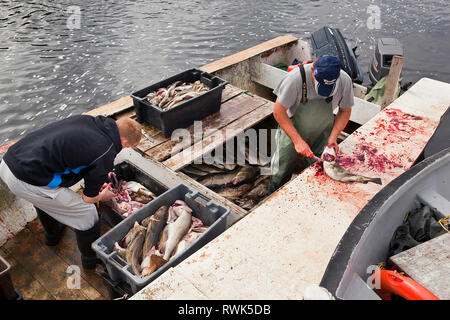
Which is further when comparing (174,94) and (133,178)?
(174,94)

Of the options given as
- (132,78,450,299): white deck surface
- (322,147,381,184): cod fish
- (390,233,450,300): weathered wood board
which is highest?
(390,233,450,300): weathered wood board

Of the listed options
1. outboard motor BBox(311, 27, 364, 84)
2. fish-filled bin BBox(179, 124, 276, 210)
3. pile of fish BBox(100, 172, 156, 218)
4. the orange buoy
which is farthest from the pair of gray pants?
outboard motor BBox(311, 27, 364, 84)

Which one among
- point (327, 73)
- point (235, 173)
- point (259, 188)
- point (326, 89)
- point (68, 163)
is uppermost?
point (327, 73)

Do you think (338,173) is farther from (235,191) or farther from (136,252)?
(136,252)

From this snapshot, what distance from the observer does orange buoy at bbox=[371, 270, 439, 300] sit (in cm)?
181

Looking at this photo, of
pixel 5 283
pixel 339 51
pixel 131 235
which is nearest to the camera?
pixel 5 283

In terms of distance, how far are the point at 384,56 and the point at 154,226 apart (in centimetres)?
518

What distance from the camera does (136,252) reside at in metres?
3.23

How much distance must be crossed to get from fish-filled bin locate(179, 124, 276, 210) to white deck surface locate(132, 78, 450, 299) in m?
1.29

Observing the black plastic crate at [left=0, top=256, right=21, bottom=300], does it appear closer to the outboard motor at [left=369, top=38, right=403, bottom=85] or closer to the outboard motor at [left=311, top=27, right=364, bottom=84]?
the outboard motor at [left=311, top=27, right=364, bottom=84]

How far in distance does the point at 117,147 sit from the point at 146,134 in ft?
5.78

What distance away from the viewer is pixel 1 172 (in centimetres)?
329

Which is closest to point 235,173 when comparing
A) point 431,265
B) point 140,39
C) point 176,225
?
point 176,225

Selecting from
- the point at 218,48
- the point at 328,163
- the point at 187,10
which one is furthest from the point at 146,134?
the point at 187,10
